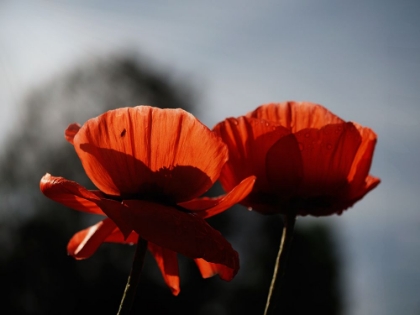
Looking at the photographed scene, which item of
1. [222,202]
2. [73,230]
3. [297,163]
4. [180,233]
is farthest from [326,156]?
[73,230]

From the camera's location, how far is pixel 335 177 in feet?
3.41

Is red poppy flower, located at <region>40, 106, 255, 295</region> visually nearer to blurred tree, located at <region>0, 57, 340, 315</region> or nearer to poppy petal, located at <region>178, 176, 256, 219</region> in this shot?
poppy petal, located at <region>178, 176, 256, 219</region>

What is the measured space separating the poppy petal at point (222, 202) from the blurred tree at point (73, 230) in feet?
52.7

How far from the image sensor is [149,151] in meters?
0.88

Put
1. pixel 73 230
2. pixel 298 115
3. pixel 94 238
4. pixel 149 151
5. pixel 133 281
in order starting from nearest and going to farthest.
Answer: pixel 133 281
pixel 149 151
pixel 94 238
pixel 298 115
pixel 73 230

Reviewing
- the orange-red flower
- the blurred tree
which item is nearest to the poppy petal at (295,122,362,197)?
the orange-red flower

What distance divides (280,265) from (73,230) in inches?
695

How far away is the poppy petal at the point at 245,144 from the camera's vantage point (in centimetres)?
101

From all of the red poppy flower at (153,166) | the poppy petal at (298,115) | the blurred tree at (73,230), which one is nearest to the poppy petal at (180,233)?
the red poppy flower at (153,166)

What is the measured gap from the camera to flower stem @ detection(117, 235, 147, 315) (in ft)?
2.39

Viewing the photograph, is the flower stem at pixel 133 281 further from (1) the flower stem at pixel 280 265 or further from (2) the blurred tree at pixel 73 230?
(2) the blurred tree at pixel 73 230

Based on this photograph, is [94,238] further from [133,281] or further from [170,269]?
[133,281]

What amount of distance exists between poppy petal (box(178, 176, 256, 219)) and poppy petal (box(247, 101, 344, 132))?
0.23 m

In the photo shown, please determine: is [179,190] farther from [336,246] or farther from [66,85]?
[336,246]
